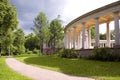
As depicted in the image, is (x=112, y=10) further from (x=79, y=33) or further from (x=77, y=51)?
(x=79, y=33)

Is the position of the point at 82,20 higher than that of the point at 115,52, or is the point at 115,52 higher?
the point at 82,20

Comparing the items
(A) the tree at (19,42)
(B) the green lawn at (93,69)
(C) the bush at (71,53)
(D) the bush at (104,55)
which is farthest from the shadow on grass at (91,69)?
(A) the tree at (19,42)

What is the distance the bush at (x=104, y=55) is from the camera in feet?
76.2

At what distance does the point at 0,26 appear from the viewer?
105ft

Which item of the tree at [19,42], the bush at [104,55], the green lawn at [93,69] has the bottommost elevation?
the green lawn at [93,69]

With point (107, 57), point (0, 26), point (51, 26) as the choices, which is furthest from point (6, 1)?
point (51, 26)

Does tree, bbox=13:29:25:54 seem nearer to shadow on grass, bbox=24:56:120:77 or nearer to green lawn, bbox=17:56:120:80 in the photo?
green lawn, bbox=17:56:120:80

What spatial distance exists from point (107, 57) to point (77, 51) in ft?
29.7

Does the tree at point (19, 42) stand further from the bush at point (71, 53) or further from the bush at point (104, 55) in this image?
the bush at point (104, 55)

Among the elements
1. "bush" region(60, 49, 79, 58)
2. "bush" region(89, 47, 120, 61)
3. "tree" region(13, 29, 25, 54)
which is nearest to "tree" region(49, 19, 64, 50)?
"tree" region(13, 29, 25, 54)

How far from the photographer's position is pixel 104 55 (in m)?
24.0

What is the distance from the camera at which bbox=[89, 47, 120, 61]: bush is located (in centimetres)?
2322

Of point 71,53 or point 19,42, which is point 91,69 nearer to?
point 71,53

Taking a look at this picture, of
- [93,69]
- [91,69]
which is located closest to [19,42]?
[91,69]
